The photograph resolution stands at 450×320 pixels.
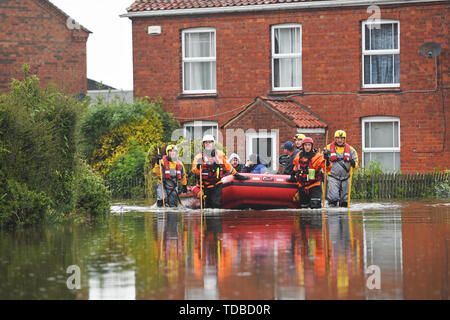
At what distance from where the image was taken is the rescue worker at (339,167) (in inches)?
862

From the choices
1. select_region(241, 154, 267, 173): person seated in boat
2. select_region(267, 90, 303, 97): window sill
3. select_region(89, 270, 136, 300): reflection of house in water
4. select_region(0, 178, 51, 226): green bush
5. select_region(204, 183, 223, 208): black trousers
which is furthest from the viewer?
select_region(267, 90, 303, 97): window sill

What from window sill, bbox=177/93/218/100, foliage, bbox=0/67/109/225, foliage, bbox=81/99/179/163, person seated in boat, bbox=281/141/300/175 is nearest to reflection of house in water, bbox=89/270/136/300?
foliage, bbox=0/67/109/225

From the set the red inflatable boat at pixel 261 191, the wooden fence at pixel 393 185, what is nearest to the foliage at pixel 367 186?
the wooden fence at pixel 393 185

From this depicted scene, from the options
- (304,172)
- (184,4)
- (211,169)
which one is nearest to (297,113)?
(184,4)

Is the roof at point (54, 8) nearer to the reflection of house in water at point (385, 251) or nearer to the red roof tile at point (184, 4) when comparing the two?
the red roof tile at point (184, 4)

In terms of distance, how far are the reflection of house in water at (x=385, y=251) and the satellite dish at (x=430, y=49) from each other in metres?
11.7

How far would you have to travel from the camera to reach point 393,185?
27.1 metres

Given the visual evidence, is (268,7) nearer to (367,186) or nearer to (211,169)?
(367,186)

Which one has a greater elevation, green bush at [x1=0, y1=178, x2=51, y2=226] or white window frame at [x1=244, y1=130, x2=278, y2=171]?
white window frame at [x1=244, y1=130, x2=278, y2=171]

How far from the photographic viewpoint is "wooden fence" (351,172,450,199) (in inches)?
1062

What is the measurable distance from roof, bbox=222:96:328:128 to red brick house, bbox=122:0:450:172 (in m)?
0.05

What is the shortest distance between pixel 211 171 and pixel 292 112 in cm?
806

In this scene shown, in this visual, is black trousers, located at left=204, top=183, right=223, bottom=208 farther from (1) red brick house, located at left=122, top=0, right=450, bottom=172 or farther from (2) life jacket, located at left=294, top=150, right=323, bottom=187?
(1) red brick house, located at left=122, top=0, right=450, bottom=172
